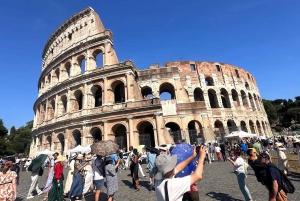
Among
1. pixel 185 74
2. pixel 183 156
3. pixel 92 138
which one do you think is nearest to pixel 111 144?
pixel 183 156

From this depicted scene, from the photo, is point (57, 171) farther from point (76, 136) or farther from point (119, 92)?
point (119, 92)

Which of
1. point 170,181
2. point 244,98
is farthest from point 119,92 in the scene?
point 244,98

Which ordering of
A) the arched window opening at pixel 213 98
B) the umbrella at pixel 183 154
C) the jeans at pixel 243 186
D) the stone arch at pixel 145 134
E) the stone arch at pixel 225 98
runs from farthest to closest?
1. the stone arch at pixel 225 98
2. the arched window opening at pixel 213 98
3. the stone arch at pixel 145 134
4. the jeans at pixel 243 186
5. the umbrella at pixel 183 154

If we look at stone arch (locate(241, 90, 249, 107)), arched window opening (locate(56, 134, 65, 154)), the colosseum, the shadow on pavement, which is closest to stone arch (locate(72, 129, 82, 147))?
the colosseum

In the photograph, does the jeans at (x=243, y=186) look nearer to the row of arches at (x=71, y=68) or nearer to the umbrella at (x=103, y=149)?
the umbrella at (x=103, y=149)

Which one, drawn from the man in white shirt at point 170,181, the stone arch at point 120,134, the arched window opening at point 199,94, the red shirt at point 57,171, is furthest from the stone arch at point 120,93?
the man in white shirt at point 170,181

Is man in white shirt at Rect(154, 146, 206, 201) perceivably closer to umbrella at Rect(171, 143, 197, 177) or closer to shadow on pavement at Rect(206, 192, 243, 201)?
umbrella at Rect(171, 143, 197, 177)

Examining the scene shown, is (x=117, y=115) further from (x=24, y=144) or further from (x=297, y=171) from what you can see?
(x=24, y=144)
